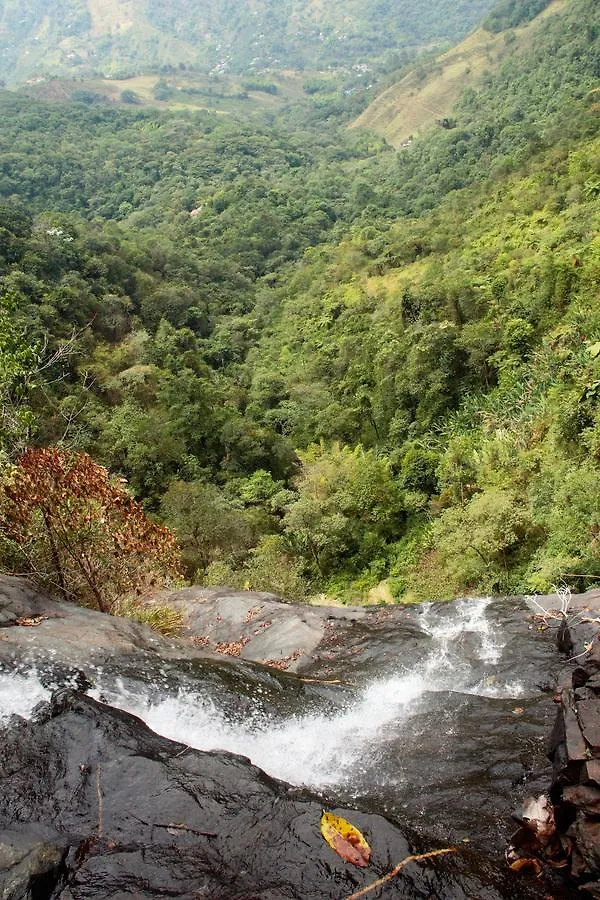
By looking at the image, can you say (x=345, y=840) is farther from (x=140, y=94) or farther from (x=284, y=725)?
(x=140, y=94)

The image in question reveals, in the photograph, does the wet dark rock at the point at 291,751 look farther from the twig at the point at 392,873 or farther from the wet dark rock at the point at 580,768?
the wet dark rock at the point at 580,768

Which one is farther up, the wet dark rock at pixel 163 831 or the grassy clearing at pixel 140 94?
the grassy clearing at pixel 140 94

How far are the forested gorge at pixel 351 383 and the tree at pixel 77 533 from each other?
0.36 metres

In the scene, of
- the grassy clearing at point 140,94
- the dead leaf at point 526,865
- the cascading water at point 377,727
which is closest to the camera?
the dead leaf at point 526,865

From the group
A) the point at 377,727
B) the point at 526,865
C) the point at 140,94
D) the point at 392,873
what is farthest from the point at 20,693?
the point at 140,94

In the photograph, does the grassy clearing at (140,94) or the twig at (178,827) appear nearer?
the twig at (178,827)

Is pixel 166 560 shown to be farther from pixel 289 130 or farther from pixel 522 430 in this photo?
pixel 289 130

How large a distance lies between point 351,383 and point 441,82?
122 metres

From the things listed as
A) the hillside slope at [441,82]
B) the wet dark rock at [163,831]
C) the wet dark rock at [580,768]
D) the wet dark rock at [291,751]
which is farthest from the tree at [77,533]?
the hillside slope at [441,82]

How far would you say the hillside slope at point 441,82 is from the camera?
114 metres

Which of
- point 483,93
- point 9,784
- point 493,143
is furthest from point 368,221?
point 9,784

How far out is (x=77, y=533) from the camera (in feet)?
30.0

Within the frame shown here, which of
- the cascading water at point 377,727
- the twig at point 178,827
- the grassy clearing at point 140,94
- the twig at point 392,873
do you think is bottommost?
the cascading water at point 377,727

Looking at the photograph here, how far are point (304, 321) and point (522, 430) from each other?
104 feet
